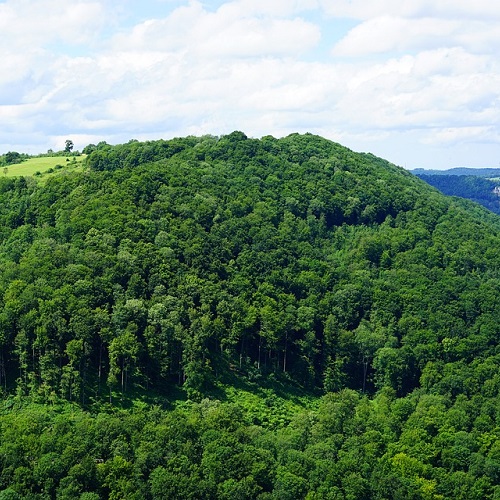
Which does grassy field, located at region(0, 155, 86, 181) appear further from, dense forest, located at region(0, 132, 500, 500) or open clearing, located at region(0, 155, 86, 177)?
dense forest, located at region(0, 132, 500, 500)

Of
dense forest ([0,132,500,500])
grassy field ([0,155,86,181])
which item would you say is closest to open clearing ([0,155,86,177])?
grassy field ([0,155,86,181])

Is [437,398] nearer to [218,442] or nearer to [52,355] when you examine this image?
[218,442]

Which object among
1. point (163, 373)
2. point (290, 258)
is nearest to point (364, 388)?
point (290, 258)

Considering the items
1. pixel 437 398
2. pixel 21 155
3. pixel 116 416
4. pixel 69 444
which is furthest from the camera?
pixel 21 155

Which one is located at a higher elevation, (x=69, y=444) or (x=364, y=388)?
(x=69, y=444)

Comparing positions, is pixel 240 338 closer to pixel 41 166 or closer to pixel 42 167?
pixel 42 167

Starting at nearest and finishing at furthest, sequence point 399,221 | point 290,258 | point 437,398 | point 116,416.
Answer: point 116,416
point 437,398
point 290,258
point 399,221

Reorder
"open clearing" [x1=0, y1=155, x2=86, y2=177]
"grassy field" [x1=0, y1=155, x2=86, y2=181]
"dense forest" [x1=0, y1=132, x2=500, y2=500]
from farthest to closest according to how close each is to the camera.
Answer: "open clearing" [x1=0, y1=155, x2=86, y2=177], "grassy field" [x1=0, y1=155, x2=86, y2=181], "dense forest" [x1=0, y1=132, x2=500, y2=500]
